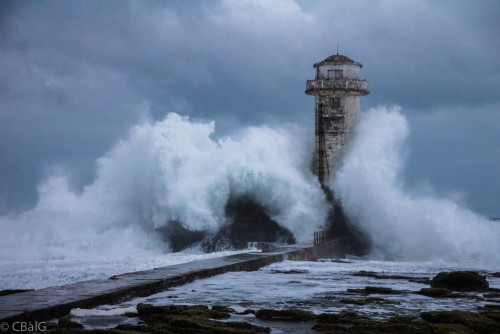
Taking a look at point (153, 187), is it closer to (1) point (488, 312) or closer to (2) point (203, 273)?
(2) point (203, 273)

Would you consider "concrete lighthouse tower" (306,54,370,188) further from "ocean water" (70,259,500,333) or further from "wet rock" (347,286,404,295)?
"wet rock" (347,286,404,295)

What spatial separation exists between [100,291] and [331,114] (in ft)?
59.4

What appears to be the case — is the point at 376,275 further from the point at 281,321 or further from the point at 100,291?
the point at 281,321

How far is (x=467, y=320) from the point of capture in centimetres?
652

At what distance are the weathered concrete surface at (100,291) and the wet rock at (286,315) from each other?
A: 5.05 feet

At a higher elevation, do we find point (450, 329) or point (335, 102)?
point (335, 102)

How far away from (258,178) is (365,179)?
3.47 metres

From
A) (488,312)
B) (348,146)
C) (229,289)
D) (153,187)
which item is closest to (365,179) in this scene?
(348,146)

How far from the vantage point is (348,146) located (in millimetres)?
25172

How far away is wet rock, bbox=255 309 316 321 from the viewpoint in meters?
6.79

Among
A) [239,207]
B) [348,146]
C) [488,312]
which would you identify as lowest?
[488,312]

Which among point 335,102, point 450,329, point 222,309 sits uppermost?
point 335,102

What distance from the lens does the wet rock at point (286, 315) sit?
679 centimetres

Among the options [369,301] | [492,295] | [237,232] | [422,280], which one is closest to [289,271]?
[422,280]
